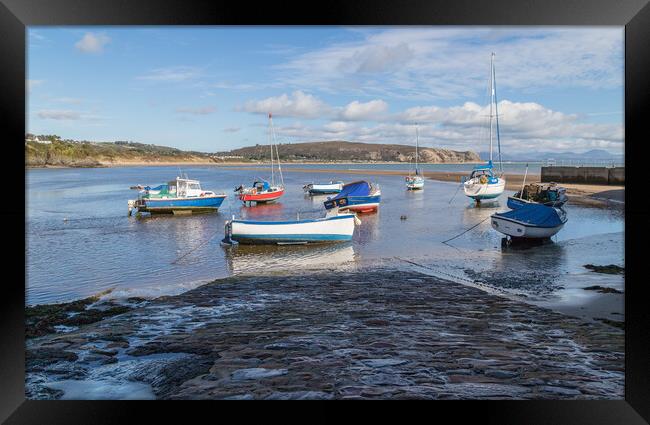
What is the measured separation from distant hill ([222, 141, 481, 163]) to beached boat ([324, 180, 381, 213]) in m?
77.3

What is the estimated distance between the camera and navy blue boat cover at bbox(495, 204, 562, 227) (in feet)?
46.5

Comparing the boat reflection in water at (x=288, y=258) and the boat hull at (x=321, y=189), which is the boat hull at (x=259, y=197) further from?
the boat reflection in water at (x=288, y=258)

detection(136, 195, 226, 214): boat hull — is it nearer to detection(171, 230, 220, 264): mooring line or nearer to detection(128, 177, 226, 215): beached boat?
detection(128, 177, 226, 215): beached boat

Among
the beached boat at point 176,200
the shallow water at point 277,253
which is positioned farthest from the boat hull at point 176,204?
the shallow water at point 277,253

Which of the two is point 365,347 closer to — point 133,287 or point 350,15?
point 350,15

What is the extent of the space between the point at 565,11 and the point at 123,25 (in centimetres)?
338

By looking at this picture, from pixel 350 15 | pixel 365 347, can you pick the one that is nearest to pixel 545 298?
pixel 365 347

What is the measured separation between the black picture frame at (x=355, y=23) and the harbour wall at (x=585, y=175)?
32.1 metres

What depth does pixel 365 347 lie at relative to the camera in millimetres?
5773

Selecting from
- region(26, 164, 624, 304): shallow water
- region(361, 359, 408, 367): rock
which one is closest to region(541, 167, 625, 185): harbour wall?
region(26, 164, 624, 304): shallow water

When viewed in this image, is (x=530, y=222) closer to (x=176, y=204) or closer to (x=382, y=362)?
(x=382, y=362)

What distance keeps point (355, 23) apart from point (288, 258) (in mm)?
9531

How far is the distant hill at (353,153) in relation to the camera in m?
106

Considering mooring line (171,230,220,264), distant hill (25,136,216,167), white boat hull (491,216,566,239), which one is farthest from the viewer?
distant hill (25,136,216,167)
